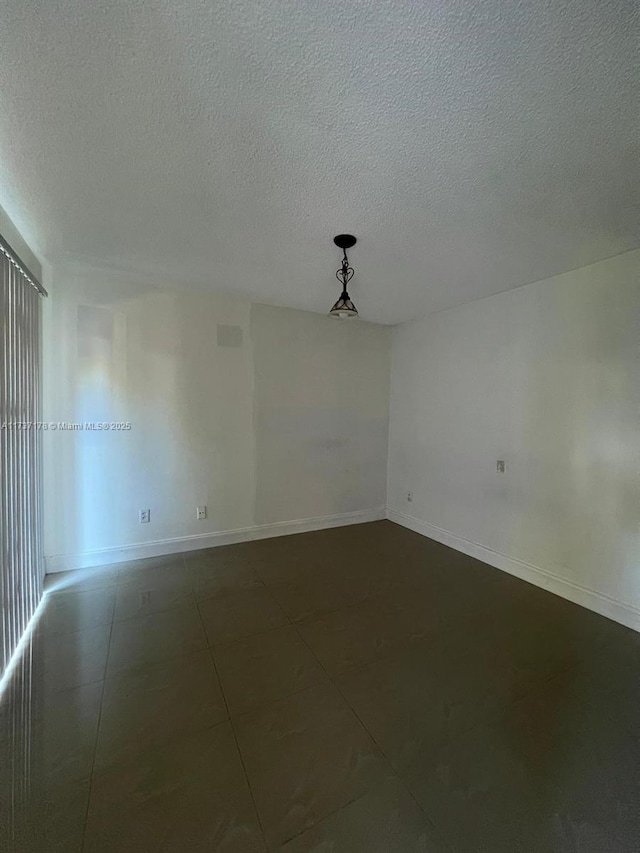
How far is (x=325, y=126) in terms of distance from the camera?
1.35m

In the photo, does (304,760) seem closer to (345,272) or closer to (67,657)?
(67,657)

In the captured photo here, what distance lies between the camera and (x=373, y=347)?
4324 mm

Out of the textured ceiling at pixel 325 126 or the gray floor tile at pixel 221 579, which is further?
the gray floor tile at pixel 221 579

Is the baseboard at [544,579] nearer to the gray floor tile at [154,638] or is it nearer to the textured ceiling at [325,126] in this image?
the textured ceiling at [325,126]

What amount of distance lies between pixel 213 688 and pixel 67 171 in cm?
258

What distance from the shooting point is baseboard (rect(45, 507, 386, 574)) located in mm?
2984

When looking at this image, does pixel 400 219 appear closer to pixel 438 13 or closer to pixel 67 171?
pixel 438 13

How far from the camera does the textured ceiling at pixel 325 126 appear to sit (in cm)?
100

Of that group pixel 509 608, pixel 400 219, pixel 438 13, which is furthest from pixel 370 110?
pixel 509 608

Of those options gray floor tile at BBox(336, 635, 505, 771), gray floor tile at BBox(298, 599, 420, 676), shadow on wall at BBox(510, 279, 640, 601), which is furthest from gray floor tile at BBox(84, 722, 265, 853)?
shadow on wall at BBox(510, 279, 640, 601)

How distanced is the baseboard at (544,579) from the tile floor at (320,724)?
10cm

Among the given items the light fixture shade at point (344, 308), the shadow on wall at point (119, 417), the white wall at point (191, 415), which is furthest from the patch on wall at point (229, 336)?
the light fixture shade at point (344, 308)

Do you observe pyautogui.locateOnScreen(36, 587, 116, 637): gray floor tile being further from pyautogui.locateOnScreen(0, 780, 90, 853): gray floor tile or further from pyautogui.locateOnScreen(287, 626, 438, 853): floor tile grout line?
pyautogui.locateOnScreen(287, 626, 438, 853): floor tile grout line

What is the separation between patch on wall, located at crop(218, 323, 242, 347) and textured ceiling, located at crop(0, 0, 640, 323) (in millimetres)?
1071
